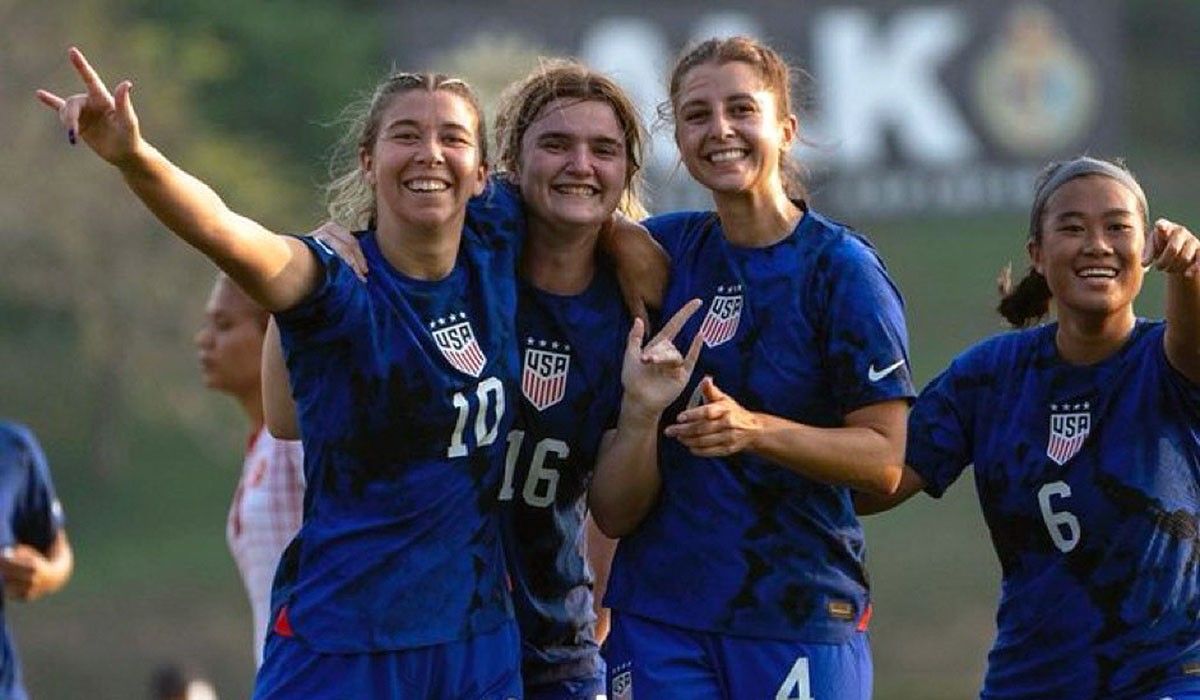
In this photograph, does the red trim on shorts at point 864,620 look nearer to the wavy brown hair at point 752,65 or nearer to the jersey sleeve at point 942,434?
the jersey sleeve at point 942,434

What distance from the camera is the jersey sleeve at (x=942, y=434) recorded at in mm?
5582

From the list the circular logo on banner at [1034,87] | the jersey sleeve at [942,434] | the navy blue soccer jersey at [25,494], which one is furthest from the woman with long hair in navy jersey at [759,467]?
the circular logo on banner at [1034,87]

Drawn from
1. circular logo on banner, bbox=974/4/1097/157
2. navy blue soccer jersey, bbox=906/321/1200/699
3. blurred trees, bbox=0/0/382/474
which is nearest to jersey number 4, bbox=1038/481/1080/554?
navy blue soccer jersey, bbox=906/321/1200/699

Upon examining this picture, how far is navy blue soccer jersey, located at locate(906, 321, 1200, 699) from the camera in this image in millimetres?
5293

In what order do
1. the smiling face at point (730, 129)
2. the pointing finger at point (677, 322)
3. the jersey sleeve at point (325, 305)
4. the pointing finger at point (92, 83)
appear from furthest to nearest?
the smiling face at point (730, 129), the pointing finger at point (677, 322), the jersey sleeve at point (325, 305), the pointing finger at point (92, 83)

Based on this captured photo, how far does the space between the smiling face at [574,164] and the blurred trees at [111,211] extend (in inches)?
867

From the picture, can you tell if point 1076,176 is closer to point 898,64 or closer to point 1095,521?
point 1095,521

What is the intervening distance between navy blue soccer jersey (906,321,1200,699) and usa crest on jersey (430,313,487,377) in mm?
1211

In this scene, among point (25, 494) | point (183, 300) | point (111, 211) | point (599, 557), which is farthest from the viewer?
point (111, 211)

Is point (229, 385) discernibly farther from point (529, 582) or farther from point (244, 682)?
point (244, 682)

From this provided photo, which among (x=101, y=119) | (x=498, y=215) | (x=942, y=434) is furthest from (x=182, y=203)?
(x=942, y=434)

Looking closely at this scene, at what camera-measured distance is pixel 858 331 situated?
5164 millimetres

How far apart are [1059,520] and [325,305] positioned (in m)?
1.67

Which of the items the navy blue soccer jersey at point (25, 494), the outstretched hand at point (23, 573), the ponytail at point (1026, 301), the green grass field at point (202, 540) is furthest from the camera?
the green grass field at point (202, 540)
